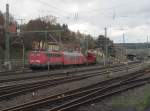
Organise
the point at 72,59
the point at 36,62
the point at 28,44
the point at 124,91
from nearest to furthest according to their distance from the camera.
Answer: the point at 124,91
the point at 36,62
the point at 72,59
the point at 28,44

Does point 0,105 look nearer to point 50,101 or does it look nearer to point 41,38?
point 50,101

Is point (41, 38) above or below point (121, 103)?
above

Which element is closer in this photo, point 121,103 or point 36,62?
point 121,103

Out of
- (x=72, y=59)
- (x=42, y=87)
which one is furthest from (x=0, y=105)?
(x=72, y=59)

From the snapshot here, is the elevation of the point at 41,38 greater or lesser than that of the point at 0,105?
greater

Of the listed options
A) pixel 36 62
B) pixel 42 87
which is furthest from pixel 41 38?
pixel 42 87

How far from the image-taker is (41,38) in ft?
320

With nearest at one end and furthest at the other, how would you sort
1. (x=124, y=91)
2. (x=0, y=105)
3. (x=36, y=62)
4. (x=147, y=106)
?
(x=147, y=106)
(x=0, y=105)
(x=124, y=91)
(x=36, y=62)

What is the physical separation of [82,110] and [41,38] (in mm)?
82877

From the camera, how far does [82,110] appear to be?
50.3 ft

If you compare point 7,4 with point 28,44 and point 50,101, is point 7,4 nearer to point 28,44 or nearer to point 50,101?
point 50,101

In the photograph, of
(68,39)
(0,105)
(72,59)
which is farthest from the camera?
(68,39)

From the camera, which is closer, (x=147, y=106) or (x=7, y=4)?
(x=147, y=106)

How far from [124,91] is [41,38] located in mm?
75139
